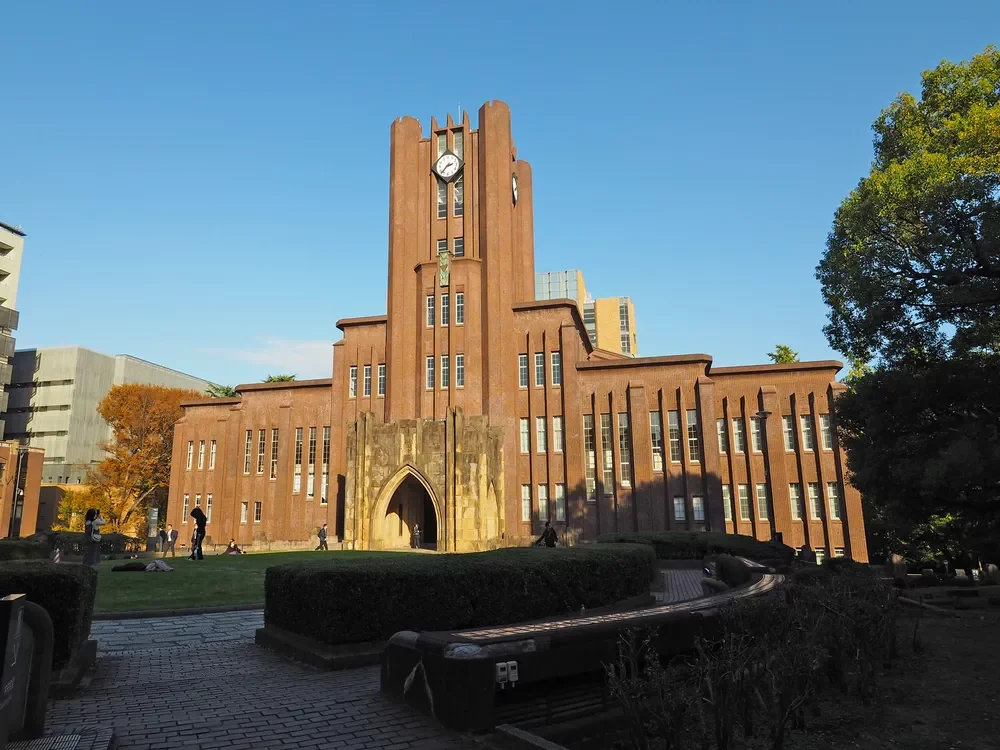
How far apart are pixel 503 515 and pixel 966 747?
98.5 feet

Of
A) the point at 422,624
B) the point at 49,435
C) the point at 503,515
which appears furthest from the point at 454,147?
the point at 49,435

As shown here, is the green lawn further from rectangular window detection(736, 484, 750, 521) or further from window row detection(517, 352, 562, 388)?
rectangular window detection(736, 484, 750, 521)

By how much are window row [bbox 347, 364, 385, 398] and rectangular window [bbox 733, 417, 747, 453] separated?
1993 cm

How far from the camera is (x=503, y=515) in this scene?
3447 cm

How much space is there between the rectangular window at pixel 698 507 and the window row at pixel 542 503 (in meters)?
6.67

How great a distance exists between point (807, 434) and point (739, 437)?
3.34 m

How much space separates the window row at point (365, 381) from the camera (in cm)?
3897

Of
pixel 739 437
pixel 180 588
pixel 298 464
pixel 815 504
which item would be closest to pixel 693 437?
pixel 739 437

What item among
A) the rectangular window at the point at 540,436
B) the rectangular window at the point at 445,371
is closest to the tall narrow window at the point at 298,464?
the rectangular window at the point at 445,371

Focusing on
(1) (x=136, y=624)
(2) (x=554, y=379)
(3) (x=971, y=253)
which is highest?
(2) (x=554, y=379)

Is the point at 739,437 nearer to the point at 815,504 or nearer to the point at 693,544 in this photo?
the point at 815,504

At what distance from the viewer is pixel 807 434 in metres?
34.2

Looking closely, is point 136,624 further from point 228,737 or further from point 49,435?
point 49,435

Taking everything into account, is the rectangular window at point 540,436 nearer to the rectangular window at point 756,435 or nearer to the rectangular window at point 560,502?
the rectangular window at point 560,502
